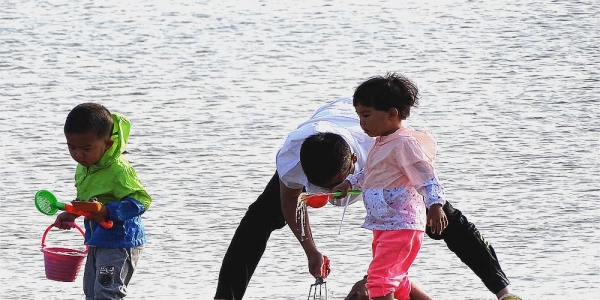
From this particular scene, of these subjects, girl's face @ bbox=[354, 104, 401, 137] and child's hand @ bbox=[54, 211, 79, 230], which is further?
girl's face @ bbox=[354, 104, 401, 137]

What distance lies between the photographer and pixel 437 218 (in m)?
4.50

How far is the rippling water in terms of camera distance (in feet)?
18.8

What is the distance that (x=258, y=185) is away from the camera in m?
6.96

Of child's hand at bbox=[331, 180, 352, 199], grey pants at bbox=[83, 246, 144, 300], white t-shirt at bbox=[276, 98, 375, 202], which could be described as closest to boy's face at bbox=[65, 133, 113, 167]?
grey pants at bbox=[83, 246, 144, 300]

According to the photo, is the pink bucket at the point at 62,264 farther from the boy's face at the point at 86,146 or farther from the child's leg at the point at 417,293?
the child's leg at the point at 417,293

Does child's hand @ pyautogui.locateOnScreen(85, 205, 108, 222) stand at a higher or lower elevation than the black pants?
higher

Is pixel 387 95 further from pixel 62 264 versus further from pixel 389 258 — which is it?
pixel 62 264

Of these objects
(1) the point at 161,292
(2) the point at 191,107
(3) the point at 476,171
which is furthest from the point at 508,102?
(1) the point at 161,292

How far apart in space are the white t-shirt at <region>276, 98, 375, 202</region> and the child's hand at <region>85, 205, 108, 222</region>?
678 millimetres

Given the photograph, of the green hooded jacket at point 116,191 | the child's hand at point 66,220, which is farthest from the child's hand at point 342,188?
the child's hand at point 66,220

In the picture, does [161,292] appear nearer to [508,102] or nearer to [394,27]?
[508,102]

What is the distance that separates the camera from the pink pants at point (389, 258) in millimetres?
4660

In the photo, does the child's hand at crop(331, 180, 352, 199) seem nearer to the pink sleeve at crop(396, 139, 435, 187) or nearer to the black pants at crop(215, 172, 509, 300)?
the pink sleeve at crop(396, 139, 435, 187)

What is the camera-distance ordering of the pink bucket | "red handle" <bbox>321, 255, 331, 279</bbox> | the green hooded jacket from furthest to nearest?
"red handle" <bbox>321, 255, 331, 279</bbox>, the pink bucket, the green hooded jacket
